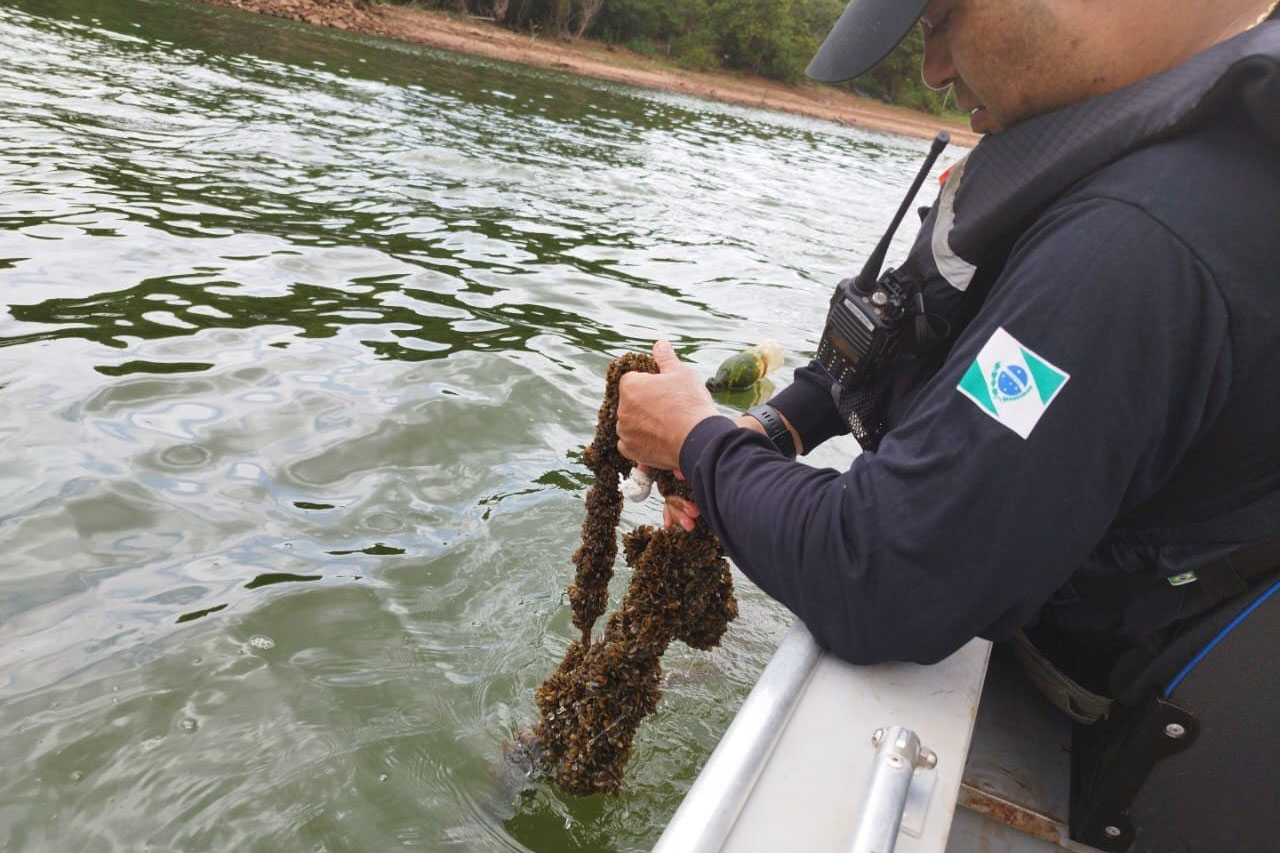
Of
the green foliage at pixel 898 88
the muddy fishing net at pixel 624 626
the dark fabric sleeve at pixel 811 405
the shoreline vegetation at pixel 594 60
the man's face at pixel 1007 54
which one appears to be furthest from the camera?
the green foliage at pixel 898 88

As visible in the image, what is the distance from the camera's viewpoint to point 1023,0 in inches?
66.0

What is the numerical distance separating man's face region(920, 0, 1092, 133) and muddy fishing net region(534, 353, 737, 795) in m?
0.96

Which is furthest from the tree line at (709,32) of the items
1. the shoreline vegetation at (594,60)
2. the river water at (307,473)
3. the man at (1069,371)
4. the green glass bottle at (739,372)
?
the man at (1069,371)

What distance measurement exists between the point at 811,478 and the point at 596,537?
0.91 metres

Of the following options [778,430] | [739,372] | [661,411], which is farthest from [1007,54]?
[739,372]

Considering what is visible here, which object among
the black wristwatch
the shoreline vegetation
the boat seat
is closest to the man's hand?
the black wristwatch

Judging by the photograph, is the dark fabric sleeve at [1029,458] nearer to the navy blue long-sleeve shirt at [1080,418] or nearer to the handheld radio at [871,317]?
the navy blue long-sleeve shirt at [1080,418]

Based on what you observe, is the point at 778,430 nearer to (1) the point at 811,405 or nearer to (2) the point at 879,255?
(1) the point at 811,405

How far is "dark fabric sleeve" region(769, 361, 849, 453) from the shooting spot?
2.83 m

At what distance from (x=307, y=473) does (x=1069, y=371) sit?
3770 mm

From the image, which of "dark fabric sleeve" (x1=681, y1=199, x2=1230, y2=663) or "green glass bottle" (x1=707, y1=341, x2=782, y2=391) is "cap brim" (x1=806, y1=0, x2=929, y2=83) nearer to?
"dark fabric sleeve" (x1=681, y1=199, x2=1230, y2=663)

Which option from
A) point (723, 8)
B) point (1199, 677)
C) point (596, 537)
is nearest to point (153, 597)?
point (596, 537)

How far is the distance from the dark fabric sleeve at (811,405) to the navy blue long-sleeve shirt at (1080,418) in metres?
1.10

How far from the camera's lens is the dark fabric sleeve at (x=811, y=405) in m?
2.83
